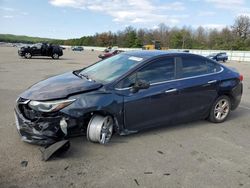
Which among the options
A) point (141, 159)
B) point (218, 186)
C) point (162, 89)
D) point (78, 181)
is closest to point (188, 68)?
point (162, 89)

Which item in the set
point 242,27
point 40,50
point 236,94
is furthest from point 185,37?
point 236,94

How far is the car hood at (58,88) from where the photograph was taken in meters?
4.24

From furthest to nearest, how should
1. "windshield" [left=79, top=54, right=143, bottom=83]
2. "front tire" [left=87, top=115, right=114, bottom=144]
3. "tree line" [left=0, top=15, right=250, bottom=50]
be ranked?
"tree line" [left=0, top=15, right=250, bottom=50]
"windshield" [left=79, top=54, right=143, bottom=83]
"front tire" [left=87, top=115, right=114, bottom=144]

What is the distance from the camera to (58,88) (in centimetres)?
444

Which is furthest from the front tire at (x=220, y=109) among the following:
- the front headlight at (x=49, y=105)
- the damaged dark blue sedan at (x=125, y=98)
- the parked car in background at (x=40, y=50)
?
the parked car in background at (x=40, y=50)

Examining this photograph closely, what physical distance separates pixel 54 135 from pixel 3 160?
74 cm

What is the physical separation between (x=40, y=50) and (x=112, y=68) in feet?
83.0

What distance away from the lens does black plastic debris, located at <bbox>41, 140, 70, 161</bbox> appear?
3.92 meters

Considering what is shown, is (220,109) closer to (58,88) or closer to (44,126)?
(58,88)

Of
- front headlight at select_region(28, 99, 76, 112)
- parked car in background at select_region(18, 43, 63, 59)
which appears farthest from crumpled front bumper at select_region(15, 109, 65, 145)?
parked car in background at select_region(18, 43, 63, 59)

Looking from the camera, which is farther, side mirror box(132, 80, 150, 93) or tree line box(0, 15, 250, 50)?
tree line box(0, 15, 250, 50)

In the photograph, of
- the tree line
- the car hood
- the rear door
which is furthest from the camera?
the tree line

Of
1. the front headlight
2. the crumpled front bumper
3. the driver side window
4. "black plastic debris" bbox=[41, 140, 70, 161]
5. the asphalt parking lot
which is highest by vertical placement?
the driver side window

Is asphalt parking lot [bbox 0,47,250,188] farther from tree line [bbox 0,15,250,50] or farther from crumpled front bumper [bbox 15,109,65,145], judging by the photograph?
tree line [bbox 0,15,250,50]
